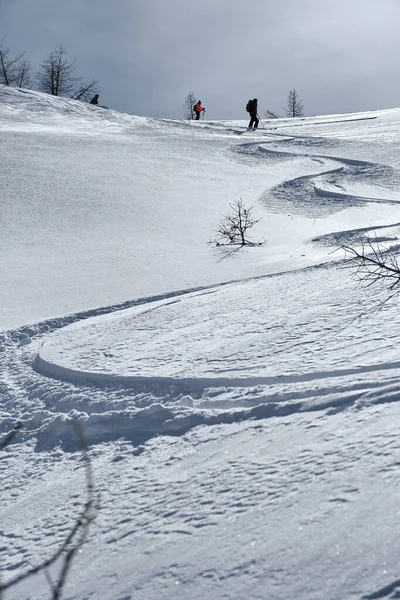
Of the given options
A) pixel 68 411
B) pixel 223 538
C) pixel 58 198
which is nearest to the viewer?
pixel 223 538

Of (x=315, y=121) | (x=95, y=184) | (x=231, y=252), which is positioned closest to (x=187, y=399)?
(x=231, y=252)

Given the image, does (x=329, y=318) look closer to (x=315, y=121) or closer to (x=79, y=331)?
(x=79, y=331)

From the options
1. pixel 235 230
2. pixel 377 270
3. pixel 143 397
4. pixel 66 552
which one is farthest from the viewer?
pixel 235 230

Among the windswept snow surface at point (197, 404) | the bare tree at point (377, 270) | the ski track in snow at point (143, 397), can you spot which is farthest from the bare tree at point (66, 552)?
the bare tree at point (377, 270)

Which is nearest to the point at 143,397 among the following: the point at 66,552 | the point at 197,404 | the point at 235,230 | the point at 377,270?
the point at 197,404

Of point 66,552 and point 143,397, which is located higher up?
point 143,397

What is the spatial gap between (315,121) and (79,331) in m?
22.9

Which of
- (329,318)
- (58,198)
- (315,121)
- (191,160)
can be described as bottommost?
(329,318)

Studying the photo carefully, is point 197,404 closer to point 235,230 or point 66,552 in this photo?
point 66,552

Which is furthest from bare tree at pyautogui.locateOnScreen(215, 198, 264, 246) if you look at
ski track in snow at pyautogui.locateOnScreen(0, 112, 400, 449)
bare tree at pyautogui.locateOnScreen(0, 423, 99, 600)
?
bare tree at pyautogui.locateOnScreen(0, 423, 99, 600)

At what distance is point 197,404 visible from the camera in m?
3.78

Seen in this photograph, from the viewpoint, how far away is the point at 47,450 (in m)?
3.73

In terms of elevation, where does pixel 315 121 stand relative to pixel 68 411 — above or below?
above

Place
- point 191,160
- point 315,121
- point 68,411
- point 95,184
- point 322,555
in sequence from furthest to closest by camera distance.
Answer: point 315,121 → point 191,160 → point 95,184 → point 68,411 → point 322,555
